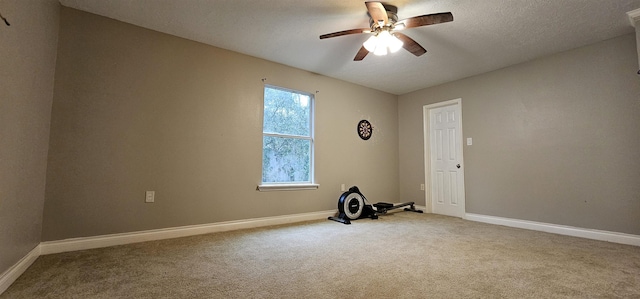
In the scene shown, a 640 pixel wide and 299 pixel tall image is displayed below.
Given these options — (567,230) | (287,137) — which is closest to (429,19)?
(287,137)

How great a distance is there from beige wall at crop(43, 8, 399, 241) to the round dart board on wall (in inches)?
39.0

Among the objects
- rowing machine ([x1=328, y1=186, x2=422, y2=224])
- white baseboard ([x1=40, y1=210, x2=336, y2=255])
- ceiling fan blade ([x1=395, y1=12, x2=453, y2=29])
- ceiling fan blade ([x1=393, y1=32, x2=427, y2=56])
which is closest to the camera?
ceiling fan blade ([x1=395, y1=12, x2=453, y2=29])

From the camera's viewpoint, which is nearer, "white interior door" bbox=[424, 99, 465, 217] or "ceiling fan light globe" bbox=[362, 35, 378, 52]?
"ceiling fan light globe" bbox=[362, 35, 378, 52]

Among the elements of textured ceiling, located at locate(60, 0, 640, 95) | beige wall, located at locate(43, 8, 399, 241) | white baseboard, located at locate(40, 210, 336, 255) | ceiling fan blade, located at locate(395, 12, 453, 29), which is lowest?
white baseboard, located at locate(40, 210, 336, 255)

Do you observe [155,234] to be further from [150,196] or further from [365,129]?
[365,129]

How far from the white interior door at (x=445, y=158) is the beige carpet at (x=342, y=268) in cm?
145

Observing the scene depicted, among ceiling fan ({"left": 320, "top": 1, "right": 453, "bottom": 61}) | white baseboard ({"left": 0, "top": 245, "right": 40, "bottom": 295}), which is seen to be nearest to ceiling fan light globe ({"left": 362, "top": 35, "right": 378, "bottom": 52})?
ceiling fan ({"left": 320, "top": 1, "right": 453, "bottom": 61})

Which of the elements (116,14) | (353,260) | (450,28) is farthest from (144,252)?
(450,28)

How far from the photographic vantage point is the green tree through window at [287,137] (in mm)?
3844

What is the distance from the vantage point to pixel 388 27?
2.58 metres

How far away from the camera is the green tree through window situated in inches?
151

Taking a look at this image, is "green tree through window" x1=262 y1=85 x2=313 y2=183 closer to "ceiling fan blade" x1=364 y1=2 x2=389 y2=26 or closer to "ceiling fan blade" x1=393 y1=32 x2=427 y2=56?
"ceiling fan blade" x1=393 y1=32 x2=427 y2=56

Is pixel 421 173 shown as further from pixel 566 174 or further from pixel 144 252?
pixel 144 252

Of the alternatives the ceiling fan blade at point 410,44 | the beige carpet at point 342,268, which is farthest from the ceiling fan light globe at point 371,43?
the beige carpet at point 342,268
